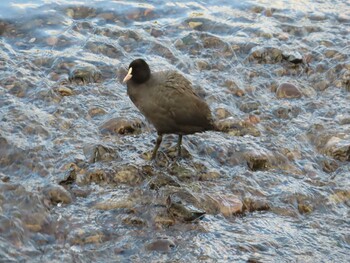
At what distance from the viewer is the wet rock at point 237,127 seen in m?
8.88

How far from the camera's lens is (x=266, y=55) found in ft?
36.0

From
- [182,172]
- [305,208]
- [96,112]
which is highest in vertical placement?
[96,112]

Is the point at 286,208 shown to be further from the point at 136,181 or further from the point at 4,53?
the point at 4,53

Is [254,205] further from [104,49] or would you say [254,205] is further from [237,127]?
[104,49]

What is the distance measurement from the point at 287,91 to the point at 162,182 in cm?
332

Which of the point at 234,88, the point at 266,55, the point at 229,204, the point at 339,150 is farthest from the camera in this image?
the point at 266,55

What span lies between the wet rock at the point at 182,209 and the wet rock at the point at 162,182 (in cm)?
36

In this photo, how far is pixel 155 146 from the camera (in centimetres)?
812

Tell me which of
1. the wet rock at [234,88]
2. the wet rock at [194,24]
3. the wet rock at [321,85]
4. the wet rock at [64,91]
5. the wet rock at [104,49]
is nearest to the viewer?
the wet rock at [64,91]

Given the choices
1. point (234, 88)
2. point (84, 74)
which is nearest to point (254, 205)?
point (234, 88)

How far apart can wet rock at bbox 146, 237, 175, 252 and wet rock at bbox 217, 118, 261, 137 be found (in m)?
2.85

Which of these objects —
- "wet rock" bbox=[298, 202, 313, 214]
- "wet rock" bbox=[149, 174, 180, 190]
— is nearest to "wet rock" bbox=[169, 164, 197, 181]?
"wet rock" bbox=[149, 174, 180, 190]

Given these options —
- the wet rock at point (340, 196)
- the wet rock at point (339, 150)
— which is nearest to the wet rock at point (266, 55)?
the wet rock at point (339, 150)

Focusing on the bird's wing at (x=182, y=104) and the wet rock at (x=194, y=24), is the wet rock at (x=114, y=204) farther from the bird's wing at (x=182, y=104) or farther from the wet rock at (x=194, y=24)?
the wet rock at (x=194, y=24)
